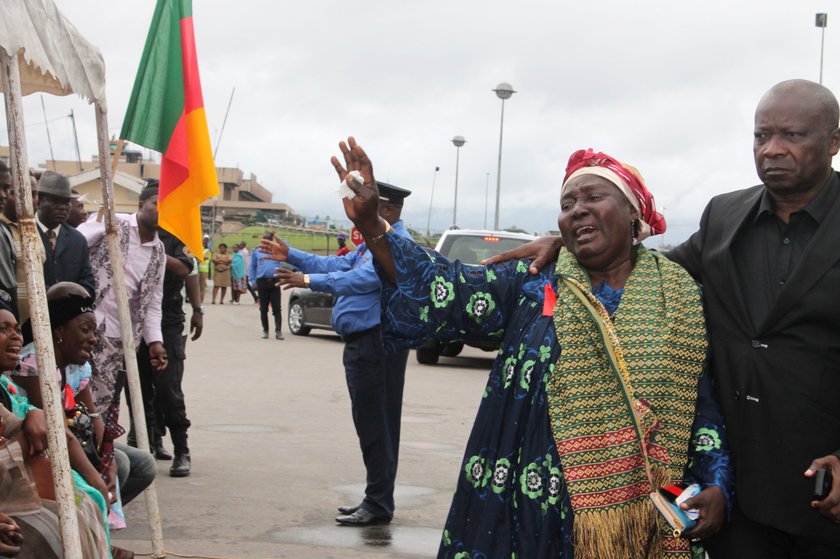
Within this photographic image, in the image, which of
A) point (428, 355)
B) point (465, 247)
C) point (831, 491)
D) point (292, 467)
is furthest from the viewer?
point (428, 355)

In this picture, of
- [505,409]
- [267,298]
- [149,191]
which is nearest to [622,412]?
[505,409]

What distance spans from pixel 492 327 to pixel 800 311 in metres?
0.99

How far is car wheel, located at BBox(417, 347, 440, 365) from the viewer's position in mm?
16672

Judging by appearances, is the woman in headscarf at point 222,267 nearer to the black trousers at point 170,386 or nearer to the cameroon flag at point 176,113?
the black trousers at point 170,386

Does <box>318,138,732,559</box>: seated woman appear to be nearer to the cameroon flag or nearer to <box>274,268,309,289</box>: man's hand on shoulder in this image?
<box>274,268,309,289</box>: man's hand on shoulder

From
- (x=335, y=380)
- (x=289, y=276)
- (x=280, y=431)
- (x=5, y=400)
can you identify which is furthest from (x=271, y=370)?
(x=5, y=400)

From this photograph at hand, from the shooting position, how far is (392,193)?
6.95 m

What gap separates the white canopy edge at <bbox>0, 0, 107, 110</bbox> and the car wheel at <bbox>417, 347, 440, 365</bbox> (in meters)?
11.8

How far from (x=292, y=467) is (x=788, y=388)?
5638mm

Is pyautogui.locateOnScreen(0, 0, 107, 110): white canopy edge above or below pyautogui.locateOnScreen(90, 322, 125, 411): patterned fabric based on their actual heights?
above

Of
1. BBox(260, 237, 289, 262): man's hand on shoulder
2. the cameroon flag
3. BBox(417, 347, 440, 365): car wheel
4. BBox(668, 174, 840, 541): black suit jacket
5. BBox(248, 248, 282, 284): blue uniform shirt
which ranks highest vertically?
the cameroon flag

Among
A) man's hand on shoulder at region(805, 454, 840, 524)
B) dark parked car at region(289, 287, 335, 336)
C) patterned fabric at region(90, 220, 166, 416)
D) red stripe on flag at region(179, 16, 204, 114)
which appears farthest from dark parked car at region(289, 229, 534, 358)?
man's hand on shoulder at region(805, 454, 840, 524)

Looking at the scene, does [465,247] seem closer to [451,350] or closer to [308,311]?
[451,350]

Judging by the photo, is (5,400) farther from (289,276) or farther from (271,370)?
(271,370)
